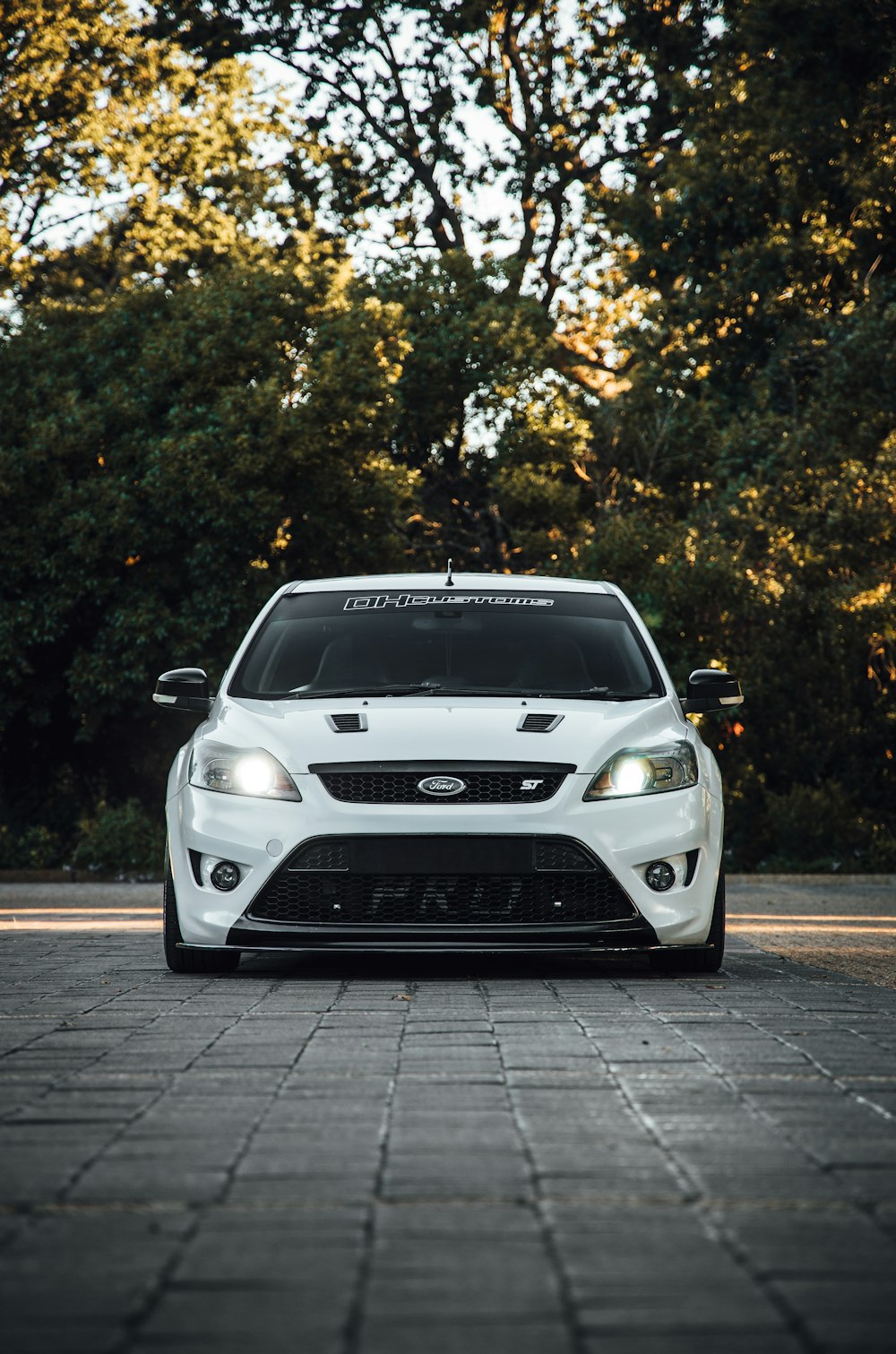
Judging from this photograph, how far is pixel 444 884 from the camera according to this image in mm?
7363

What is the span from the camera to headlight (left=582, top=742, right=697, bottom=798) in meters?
7.43

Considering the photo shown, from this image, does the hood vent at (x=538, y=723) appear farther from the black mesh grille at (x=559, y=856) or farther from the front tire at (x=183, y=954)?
the front tire at (x=183, y=954)

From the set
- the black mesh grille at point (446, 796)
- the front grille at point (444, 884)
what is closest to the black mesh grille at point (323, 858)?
the front grille at point (444, 884)

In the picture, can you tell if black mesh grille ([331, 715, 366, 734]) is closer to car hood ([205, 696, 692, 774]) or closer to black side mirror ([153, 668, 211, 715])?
car hood ([205, 696, 692, 774])

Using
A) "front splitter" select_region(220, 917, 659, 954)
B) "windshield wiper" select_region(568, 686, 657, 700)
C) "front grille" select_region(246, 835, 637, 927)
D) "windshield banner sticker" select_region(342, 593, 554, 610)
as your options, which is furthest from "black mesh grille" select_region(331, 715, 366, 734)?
"windshield banner sticker" select_region(342, 593, 554, 610)

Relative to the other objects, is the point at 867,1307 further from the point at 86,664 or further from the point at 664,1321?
the point at 86,664

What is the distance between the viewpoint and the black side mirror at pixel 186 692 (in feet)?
27.2

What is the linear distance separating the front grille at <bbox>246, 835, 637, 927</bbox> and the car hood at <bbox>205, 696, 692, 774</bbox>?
0.35m

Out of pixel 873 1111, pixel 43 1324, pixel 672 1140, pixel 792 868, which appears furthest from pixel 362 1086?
pixel 792 868

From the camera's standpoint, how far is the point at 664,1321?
275 cm

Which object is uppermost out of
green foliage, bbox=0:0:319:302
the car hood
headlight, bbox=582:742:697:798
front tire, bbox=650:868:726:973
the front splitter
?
green foliage, bbox=0:0:319:302

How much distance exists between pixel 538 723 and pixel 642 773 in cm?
49

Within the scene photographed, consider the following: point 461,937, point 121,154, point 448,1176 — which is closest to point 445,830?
point 461,937

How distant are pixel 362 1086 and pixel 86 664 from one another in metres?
16.7
